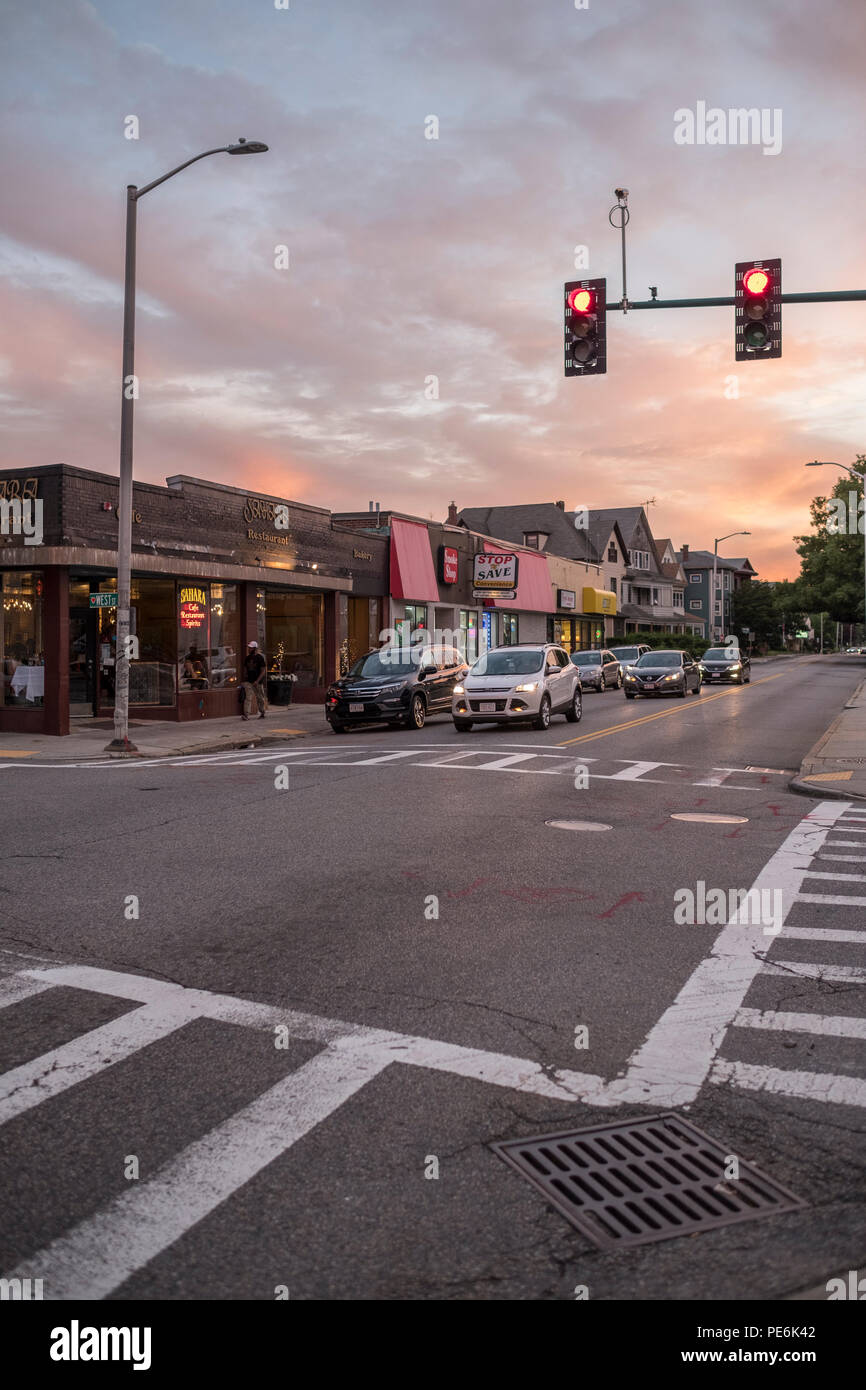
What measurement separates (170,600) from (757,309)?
1581 centimetres

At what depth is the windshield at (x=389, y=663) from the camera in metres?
23.7

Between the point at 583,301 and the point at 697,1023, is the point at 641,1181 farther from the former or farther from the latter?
the point at 583,301

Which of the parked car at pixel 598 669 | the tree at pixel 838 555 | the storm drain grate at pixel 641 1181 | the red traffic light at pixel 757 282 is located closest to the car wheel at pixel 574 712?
the red traffic light at pixel 757 282

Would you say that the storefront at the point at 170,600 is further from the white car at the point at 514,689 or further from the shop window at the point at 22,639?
the white car at the point at 514,689

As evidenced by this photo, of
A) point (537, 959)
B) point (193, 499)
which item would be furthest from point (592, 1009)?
point (193, 499)

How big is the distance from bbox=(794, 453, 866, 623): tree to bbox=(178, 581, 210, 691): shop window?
70.9 metres

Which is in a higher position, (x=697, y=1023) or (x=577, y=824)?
(x=577, y=824)

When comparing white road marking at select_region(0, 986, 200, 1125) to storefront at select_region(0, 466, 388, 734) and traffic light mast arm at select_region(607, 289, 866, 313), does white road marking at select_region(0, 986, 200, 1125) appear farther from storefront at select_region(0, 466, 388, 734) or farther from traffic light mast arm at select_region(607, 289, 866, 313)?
storefront at select_region(0, 466, 388, 734)

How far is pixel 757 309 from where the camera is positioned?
13.5 meters

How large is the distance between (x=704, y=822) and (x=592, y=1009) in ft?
20.1

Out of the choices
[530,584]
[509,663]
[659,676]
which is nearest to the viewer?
[509,663]

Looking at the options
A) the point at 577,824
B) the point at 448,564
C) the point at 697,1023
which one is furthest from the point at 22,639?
the point at 448,564

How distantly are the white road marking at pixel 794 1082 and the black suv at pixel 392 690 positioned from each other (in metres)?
18.3

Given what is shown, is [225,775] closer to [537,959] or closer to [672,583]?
[537,959]
